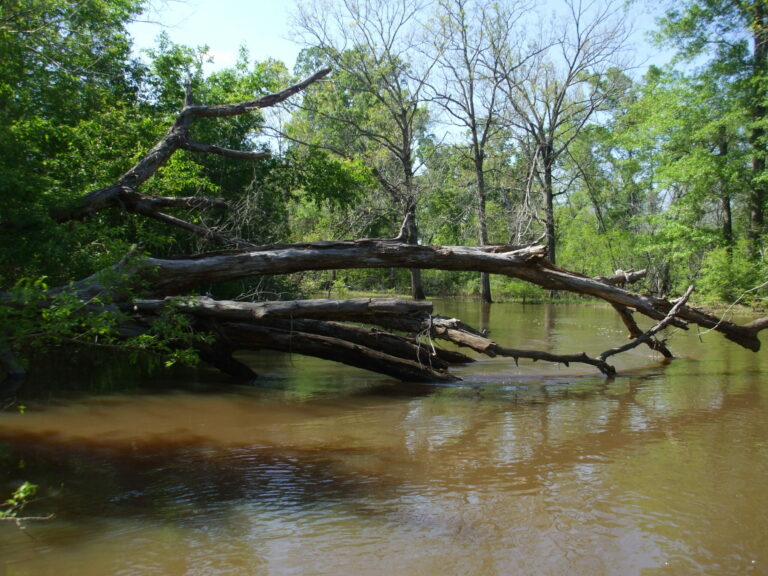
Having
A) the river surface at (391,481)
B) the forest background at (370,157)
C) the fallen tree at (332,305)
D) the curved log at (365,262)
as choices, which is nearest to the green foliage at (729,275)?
the forest background at (370,157)

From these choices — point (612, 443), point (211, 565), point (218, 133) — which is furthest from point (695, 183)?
point (211, 565)

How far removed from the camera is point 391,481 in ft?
15.3

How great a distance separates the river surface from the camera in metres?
3.41

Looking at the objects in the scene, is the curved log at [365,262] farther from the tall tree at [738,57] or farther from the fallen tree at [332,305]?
the tall tree at [738,57]

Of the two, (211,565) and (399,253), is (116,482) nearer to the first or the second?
(211,565)

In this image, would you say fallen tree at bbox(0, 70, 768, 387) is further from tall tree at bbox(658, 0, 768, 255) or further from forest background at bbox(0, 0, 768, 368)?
tall tree at bbox(658, 0, 768, 255)

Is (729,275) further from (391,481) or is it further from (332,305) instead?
(391,481)

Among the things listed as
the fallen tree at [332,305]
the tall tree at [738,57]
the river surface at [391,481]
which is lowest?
the river surface at [391,481]

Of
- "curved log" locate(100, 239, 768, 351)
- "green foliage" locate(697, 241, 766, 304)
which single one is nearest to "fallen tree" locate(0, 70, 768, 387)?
"curved log" locate(100, 239, 768, 351)

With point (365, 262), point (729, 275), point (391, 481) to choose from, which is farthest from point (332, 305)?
point (729, 275)

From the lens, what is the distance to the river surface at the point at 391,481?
3410 mm

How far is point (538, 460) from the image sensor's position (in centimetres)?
516

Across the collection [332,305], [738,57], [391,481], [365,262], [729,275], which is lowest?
[391,481]

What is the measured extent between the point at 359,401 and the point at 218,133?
10.3 meters
